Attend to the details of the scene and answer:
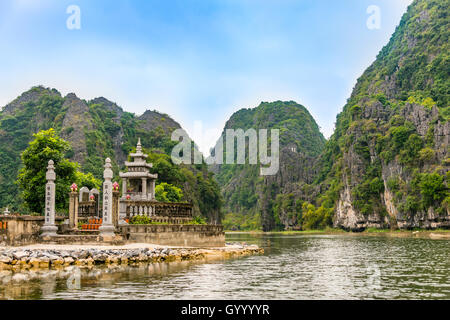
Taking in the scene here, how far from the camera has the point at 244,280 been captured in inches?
862

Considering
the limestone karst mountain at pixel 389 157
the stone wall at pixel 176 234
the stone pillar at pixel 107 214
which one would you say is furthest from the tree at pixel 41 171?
the limestone karst mountain at pixel 389 157

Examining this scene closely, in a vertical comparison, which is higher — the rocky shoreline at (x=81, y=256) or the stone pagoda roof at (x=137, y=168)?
the stone pagoda roof at (x=137, y=168)

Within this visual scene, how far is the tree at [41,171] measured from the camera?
3650cm

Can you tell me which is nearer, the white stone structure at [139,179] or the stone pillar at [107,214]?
the stone pillar at [107,214]

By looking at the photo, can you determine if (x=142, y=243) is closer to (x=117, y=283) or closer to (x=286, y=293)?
(x=117, y=283)

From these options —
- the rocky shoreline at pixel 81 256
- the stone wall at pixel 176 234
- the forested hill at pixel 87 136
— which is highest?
the forested hill at pixel 87 136

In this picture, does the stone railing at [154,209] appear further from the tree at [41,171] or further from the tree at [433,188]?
the tree at [433,188]

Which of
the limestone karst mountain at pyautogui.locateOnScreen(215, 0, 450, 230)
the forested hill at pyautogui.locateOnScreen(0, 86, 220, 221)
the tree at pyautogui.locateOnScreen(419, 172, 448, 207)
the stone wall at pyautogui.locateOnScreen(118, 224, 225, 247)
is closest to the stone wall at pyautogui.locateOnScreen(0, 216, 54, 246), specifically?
the stone wall at pyautogui.locateOnScreen(118, 224, 225, 247)

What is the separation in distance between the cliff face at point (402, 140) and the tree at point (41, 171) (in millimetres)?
55884

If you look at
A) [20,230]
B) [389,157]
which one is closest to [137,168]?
[20,230]

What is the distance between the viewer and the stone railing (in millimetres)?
35906

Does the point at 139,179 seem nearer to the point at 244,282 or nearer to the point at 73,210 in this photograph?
the point at 73,210

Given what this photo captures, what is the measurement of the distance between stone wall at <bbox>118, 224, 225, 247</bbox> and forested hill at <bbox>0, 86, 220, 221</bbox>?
4333 cm
